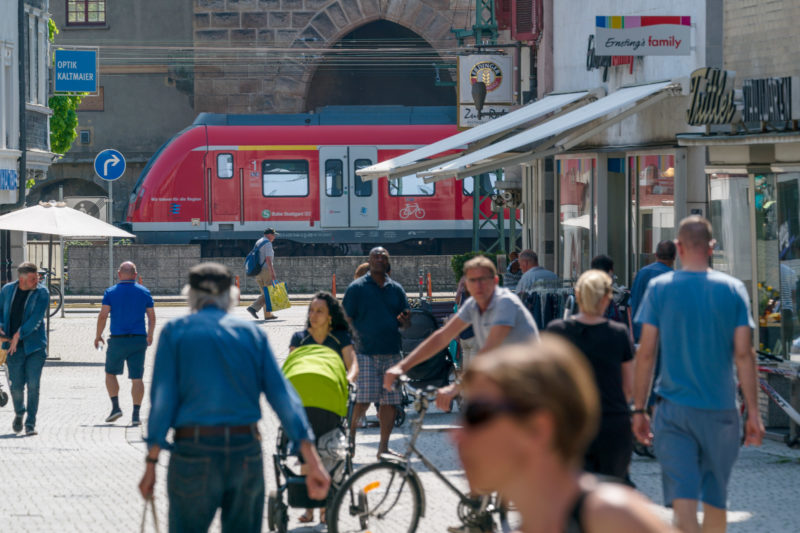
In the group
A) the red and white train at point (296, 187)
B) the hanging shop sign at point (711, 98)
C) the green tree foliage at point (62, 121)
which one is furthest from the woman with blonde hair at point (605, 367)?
the green tree foliage at point (62, 121)

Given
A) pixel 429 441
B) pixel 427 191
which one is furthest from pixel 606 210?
pixel 427 191

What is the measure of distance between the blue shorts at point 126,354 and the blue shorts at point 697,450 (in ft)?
25.2

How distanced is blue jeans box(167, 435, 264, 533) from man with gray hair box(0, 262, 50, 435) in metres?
7.53

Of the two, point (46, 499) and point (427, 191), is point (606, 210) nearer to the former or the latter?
point (46, 499)

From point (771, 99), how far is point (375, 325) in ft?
12.9

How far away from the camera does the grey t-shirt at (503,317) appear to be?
746 centimetres

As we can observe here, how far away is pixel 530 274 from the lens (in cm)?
1329

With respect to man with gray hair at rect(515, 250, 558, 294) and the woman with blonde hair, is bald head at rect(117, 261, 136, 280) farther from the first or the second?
the woman with blonde hair

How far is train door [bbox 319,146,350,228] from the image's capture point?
3406 cm

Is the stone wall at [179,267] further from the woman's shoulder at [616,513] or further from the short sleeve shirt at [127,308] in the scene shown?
the woman's shoulder at [616,513]

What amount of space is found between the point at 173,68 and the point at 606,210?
103 ft

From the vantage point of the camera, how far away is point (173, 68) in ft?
151

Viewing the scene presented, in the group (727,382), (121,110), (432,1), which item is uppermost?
(432,1)

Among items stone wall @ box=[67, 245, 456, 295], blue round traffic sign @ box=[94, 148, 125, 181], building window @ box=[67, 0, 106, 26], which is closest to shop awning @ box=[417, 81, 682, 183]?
blue round traffic sign @ box=[94, 148, 125, 181]
